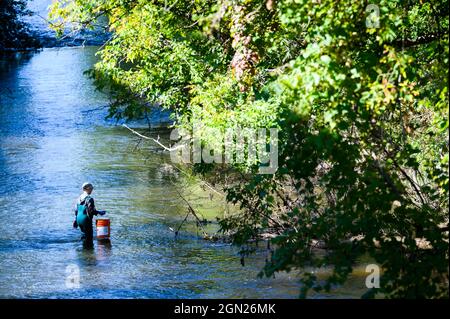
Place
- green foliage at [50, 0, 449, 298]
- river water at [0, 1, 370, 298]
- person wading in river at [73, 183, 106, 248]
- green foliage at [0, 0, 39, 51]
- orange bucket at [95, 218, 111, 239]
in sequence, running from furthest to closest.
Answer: green foliage at [0, 0, 39, 51] → orange bucket at [95, 218, 111, 239] → person wading in river at [73, 183, 106, 248] → river water at [0, 1, 370, 298] → green foliage at [50, 0, 449, 298]

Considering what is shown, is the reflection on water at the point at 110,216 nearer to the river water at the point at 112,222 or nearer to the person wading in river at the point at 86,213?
the river water at the point at 112,222

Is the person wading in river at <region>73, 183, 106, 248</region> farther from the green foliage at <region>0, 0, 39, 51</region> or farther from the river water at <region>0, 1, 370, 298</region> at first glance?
the green foliage at <region>0, 0, 39, 51</region>

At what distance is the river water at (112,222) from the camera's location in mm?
12977

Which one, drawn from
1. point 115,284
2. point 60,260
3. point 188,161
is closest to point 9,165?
point 188,161

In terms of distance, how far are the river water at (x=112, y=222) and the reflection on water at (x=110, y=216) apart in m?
0.02

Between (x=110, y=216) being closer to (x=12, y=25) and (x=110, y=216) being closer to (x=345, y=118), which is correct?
(x=345, y=118)

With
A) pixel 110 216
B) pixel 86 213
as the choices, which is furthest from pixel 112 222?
pixel 86 213

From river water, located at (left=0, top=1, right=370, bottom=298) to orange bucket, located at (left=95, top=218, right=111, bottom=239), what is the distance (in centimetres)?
26

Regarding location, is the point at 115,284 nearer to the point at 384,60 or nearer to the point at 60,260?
the point at 60,260

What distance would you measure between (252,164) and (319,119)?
3.60 meters

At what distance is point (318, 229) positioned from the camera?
9070 millimetres

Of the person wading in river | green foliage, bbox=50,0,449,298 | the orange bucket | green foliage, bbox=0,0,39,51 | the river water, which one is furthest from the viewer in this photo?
green foliage, bbox=0,0,39,51

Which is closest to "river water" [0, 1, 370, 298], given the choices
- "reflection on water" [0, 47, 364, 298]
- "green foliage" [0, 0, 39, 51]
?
"reflection on water" [0, 47, 364, 298]

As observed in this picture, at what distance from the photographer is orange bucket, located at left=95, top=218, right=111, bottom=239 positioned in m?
15.6
